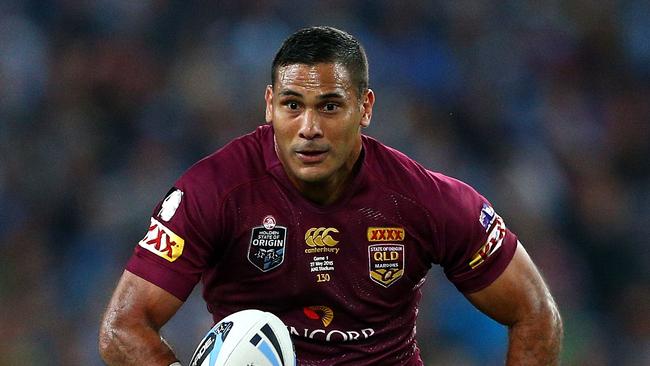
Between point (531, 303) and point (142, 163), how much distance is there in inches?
186

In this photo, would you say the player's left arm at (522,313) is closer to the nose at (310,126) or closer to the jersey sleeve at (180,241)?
the nose at (310,126)

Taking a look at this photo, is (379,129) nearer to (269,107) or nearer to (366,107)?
(366,107)

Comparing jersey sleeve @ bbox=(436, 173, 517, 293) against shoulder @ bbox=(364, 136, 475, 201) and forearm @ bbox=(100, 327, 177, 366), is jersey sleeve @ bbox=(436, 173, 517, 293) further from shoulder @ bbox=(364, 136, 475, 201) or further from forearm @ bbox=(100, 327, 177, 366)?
forearm @ bbox=(100, 327, 177, 366)

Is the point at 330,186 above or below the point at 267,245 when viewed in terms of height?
above

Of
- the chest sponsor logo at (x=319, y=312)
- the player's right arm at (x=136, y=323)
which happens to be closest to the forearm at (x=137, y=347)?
the player's right arm at (x=136, y=323)

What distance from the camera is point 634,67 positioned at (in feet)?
33.8

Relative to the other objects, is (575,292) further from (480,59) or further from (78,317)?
(78,317)

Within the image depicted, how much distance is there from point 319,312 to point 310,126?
31.9 inches

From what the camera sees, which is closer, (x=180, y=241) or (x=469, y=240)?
(x=180, y=241)

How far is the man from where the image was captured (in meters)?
4.57

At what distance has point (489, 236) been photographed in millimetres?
4863

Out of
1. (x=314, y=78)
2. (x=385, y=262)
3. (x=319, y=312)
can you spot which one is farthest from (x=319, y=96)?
(x=319, y=312)

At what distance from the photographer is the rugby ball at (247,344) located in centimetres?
400

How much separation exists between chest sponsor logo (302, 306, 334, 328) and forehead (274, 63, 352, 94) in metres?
0.88
